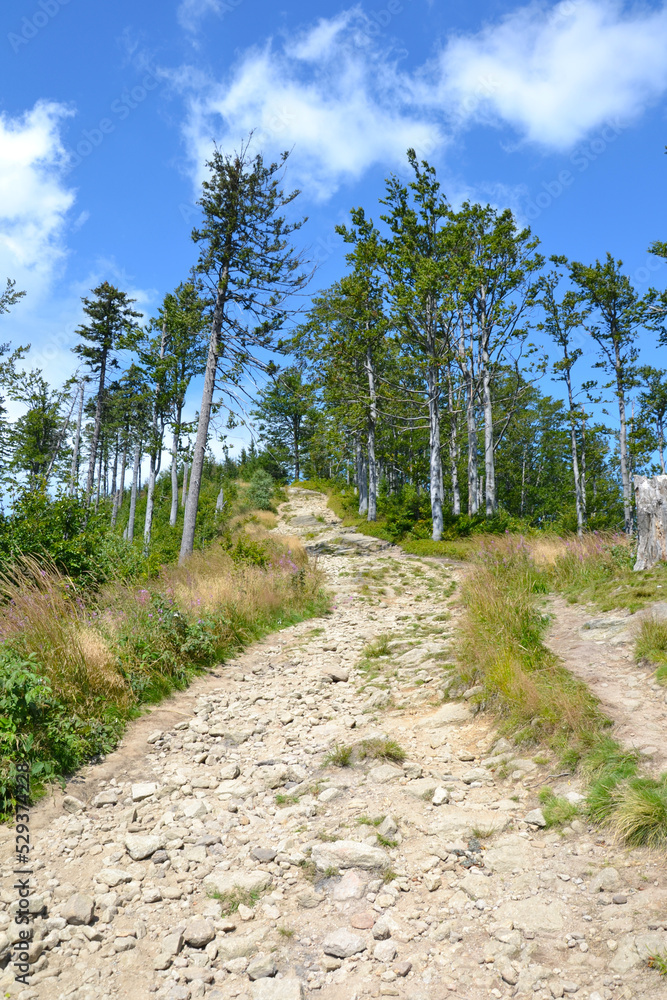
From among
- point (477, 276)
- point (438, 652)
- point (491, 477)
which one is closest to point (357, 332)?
point (477, 276)

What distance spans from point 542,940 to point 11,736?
4215mm

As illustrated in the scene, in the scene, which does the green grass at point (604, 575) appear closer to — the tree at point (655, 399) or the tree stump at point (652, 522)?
the tree stump at point (652, 522)

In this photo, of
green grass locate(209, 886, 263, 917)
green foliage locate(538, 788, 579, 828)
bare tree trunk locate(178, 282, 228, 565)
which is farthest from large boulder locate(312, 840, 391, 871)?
bare tree trunk locate(178, 282, 228, 565)

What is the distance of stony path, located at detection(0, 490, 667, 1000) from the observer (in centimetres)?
283

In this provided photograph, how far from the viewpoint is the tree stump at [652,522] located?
9.47m

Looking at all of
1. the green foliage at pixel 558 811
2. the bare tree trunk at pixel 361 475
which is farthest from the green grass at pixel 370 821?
the bare tree trunk at pixel 361 475

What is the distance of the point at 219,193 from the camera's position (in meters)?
16.9

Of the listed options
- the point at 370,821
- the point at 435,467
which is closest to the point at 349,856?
the point at 370,821

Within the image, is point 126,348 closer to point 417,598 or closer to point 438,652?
point 417,598

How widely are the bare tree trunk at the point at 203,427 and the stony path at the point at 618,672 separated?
10.7 m

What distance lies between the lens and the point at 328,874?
3.67m

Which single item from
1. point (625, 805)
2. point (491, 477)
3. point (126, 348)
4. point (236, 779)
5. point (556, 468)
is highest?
point (126, 348)

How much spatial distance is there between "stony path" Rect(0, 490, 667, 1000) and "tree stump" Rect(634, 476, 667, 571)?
17.2 feet

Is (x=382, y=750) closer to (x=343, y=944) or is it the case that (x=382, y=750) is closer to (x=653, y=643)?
(x=343, y=944)
